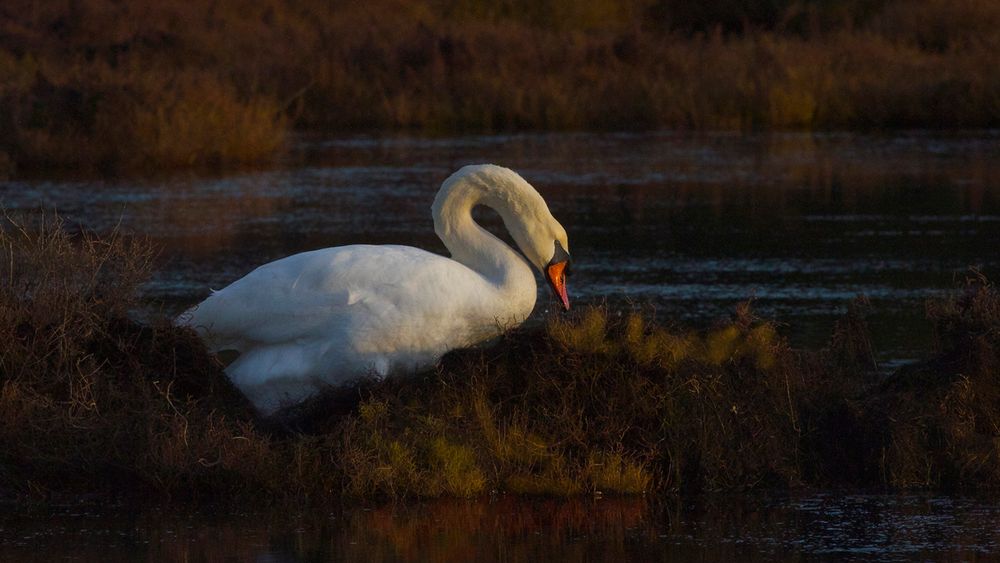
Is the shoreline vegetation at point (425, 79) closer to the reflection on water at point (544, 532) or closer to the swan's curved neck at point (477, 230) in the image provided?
the swan's curved neck at point (477, 230)

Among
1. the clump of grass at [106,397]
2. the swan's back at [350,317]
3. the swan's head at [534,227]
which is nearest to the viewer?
the clump of grass at [106,397]

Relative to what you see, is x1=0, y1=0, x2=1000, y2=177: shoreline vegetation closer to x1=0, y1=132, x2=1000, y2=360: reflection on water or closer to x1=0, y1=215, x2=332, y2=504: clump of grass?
x1=0, y1=132, x2=1000, y2=360: reflection on water

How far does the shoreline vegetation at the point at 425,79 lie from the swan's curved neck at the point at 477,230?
15042 mm

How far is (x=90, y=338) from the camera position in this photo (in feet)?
28.7

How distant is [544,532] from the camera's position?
7582 mm

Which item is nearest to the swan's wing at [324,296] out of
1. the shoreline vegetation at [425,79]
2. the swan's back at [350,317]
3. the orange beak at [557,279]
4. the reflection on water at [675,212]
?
the swan's back at [350,317]

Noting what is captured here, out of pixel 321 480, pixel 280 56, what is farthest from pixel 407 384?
pixel 280 56

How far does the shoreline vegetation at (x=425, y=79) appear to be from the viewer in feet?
79.7

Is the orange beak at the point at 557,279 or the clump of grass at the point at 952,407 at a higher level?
the orange beak at the point at 557,279

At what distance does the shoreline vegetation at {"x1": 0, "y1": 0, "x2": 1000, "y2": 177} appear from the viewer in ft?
79.7

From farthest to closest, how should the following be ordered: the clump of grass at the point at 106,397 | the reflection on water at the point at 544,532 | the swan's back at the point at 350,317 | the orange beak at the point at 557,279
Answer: the orange beak at the point at 557,279 < the swan's back at the point at 350,317 < the clump of grass at the point at 106,397 < the reflection on water at the point at 544,532

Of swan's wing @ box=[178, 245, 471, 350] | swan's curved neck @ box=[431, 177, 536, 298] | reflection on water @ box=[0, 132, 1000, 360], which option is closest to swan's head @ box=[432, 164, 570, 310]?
swan's curved neck @ box=[431, 177, 536, 298]

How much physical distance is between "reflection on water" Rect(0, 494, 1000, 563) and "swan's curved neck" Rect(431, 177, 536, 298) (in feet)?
4.44

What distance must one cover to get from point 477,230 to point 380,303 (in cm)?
78
